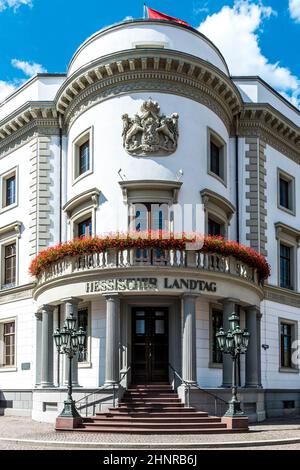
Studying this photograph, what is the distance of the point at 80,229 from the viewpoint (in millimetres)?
28547

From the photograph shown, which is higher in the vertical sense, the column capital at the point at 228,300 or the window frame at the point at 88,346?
the column capital at the point at 228,300

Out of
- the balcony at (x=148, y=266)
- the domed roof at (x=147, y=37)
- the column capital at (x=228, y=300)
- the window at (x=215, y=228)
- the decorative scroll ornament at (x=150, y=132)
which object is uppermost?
the domed roof at (x=147, y=37)

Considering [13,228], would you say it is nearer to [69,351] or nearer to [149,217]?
[149,217]

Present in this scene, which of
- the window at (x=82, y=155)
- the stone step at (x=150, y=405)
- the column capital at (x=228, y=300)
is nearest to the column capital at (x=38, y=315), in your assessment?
the window at (x=82, y=155)

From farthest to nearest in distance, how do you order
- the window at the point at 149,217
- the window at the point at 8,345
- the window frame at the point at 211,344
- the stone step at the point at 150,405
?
the window at the point at 8,345
the window frame at the point at 211,344
the window at the point at 149,217
the stone step at the point at 150,405

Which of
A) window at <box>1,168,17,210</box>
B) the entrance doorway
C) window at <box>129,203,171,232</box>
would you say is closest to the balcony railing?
window at <box>129,203,171,232</box>

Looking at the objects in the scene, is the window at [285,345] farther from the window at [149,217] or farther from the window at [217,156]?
the window at [149,217]

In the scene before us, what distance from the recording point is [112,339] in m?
23.1

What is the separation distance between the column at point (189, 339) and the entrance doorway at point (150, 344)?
1846mm

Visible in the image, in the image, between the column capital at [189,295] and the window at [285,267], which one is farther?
the window at [285,267]

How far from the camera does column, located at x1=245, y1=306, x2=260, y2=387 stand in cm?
2584

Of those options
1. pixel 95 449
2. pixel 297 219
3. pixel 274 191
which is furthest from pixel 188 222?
pixel 95 449

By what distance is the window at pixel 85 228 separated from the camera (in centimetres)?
2777

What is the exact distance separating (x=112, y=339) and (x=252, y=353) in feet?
20.3
